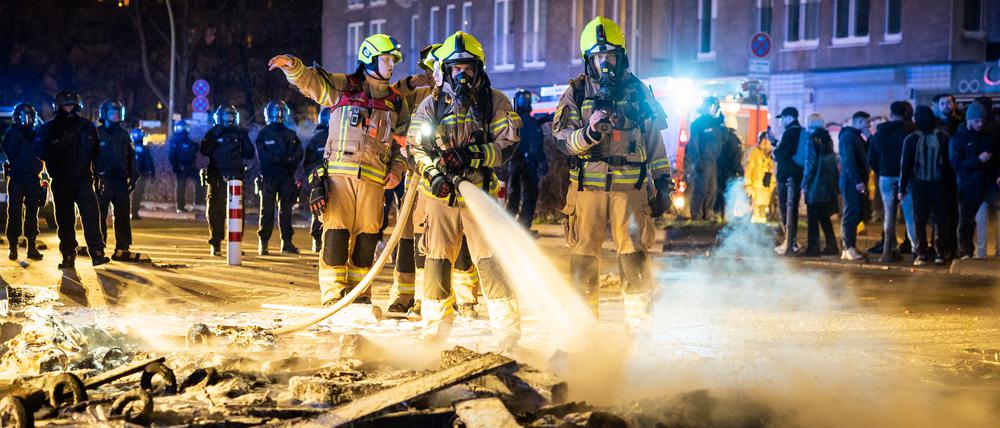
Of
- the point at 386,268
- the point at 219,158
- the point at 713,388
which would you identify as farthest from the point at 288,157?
the point at 713,388

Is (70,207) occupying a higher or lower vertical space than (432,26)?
lower

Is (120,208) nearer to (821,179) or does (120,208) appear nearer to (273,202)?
(273,202)

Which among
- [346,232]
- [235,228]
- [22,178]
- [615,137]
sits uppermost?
[615,137]

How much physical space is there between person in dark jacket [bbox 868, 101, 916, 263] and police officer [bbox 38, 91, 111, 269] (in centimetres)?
940

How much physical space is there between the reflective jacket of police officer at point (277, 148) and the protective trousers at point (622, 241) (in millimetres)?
7969

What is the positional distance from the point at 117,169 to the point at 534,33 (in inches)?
1154

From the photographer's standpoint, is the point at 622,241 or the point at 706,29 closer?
the point at 622,241

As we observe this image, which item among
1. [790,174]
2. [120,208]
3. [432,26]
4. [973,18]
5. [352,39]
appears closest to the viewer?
[120,208]

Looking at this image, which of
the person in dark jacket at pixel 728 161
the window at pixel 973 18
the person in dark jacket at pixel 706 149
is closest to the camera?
the person in dark jacket at pixel 706 149

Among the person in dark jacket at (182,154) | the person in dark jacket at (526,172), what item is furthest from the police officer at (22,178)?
the person in dark jacket at (182,154)

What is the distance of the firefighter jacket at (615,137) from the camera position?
740cm

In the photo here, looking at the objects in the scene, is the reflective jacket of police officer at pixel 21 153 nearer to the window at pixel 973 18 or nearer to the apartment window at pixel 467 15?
the window at pixel 973 18

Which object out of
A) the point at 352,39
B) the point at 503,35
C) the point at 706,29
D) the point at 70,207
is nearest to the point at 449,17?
the point at 503,35

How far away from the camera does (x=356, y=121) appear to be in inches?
333
